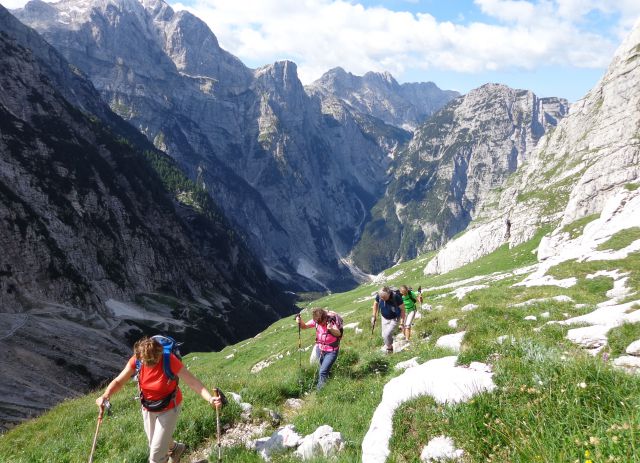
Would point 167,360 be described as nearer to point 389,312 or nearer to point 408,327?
point 389,312

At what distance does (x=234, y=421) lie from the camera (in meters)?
9.98

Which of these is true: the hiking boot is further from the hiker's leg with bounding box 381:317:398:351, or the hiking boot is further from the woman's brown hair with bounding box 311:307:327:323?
the hiker's leg with bounding box 381:317:398:351

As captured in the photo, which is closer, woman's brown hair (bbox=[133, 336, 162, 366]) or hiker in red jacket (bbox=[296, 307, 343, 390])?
woman's brown hair (bbox=[133, 336, 162, 366])

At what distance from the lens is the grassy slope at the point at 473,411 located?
430cm

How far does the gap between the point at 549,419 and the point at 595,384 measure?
777mm

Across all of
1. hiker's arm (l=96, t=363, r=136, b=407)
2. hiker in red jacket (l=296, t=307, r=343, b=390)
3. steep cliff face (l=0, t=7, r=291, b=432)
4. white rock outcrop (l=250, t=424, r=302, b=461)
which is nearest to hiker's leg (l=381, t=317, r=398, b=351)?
hiker in red jacket (l=296, t=307, r=343, b=390)

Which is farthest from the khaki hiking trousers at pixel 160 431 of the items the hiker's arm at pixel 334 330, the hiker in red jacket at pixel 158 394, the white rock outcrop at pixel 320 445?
the hiker's arm at pixel 334 330

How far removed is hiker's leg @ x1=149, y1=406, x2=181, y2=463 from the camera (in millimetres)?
7605

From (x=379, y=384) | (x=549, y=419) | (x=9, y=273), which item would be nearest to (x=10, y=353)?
(x=9, y=273)

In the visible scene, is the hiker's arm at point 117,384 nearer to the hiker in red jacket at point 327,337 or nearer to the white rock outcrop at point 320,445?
the white rock outcrop at point 320,445

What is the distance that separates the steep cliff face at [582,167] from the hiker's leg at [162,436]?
240 feet

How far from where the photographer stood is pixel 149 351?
7734 mm

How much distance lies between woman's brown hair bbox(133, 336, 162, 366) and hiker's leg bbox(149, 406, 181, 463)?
106 centimetres

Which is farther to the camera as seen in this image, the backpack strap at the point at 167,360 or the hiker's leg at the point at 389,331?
the hiker's leg at the point at 389,331
